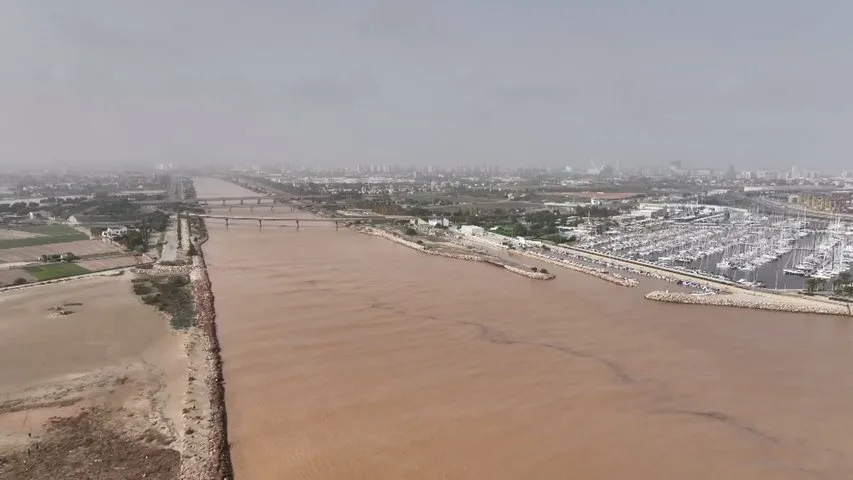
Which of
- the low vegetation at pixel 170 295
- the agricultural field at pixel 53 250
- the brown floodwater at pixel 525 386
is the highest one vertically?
the agricultural field at pixel 53 250

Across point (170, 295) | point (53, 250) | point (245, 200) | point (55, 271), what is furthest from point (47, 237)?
point (245, 200)

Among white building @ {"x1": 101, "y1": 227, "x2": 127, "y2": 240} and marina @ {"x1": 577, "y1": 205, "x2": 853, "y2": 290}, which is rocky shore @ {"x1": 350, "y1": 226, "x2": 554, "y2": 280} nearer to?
marina @ {"x1": 577, "y1": 205, "x2": 853, "y2": 290}

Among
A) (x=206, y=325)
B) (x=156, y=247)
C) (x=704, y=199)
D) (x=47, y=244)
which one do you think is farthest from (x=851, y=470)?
(x=704, y=199)

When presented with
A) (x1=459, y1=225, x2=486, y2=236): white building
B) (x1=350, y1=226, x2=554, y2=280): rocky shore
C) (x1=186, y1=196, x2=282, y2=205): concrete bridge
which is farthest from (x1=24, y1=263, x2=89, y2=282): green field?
(x1=186, y1=196, x2=282, y2=205): concrete bridge

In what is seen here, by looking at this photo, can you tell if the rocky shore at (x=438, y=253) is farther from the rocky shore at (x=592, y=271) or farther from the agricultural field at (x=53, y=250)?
the agricultural field at (x=53, y=250)

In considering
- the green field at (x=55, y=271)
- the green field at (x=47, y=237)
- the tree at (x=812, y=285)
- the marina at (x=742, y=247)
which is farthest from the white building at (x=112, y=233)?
the tree at (x=812, y=285)
